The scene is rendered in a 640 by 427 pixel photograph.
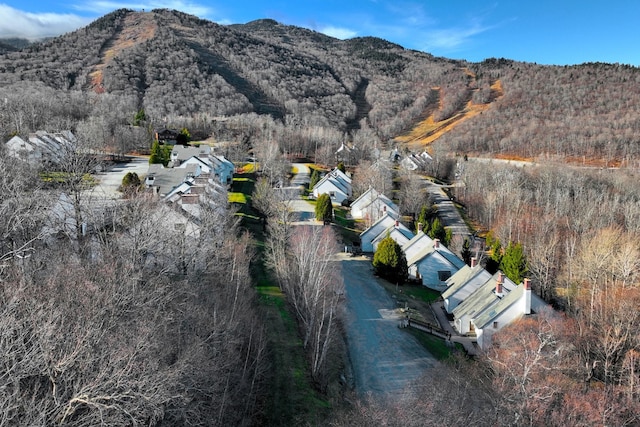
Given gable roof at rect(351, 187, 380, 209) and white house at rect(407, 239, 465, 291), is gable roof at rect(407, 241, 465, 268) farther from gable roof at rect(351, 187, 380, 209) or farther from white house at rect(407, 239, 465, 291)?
gable roof at rect(351, 187, 380, 209)

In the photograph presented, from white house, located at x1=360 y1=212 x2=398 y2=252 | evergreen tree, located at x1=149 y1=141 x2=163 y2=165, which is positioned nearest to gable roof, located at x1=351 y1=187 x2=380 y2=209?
white house, located at x1=360 y1=212 x2=398 y2=252

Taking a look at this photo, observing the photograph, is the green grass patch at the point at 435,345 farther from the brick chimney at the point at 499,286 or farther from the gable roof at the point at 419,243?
the gable roof at the point at 419,243

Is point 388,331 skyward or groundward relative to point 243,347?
groundward

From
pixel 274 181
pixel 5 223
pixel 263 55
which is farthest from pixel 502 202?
pixel 263 55

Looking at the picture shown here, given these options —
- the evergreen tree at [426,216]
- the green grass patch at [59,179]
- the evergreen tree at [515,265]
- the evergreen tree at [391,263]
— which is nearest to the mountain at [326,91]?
the evergreen tree at [426,216]

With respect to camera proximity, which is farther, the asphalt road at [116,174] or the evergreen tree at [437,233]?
the asphalt road at [116,174]

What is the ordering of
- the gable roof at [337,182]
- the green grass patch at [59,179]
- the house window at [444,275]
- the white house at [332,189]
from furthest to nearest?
the gable roof at [337,182], the white house at [332,189], the house window at [444,275], the green grass patch at [59,179]

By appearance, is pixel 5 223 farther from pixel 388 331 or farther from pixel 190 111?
pixel 190 111

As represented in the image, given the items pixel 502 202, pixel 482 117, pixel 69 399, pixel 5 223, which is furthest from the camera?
pixel 482 117
